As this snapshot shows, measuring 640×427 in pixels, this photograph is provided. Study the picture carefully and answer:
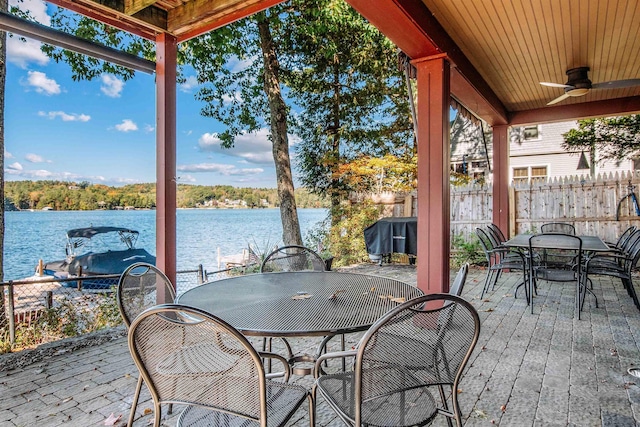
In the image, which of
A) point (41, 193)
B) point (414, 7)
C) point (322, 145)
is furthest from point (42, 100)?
point (414, 7)

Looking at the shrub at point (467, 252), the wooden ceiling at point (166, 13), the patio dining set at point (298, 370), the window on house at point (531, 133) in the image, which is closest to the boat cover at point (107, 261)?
the wooden ceiling at point (166, 13)

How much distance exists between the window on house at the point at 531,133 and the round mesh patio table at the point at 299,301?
12.8 m

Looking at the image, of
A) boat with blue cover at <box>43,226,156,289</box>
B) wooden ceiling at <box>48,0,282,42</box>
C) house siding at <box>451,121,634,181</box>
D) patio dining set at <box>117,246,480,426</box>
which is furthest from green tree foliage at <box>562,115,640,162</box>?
boat with blue cover at <box>43,226,156,289</box>

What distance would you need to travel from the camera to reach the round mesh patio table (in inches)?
53.9

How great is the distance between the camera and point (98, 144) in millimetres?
19438

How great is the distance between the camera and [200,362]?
49.4 inches

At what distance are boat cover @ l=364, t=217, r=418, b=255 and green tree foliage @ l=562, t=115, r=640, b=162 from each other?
6.51 m

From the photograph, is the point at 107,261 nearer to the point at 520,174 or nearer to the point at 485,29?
the point at 485,29

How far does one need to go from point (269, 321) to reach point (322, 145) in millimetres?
9507

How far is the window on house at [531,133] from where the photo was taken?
40.6 ft

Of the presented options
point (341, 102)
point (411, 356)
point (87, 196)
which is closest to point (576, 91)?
point (411, 356)

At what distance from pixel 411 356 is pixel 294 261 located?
1605 mm

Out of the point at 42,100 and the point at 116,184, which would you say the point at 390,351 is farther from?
the point at 42,100

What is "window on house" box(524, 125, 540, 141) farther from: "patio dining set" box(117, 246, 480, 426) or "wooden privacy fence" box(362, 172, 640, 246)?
"patio dining set" box(117, 246, 480, 426)
